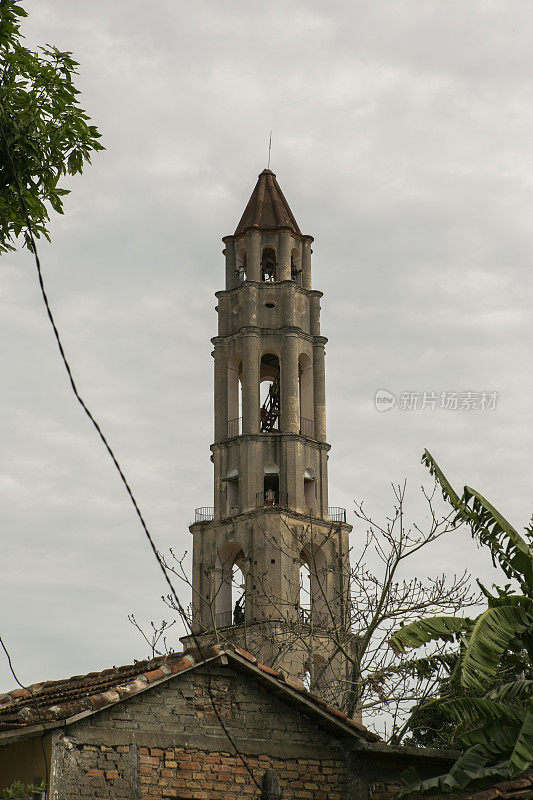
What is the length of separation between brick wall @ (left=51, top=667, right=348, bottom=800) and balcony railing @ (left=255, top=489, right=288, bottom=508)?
32212mm

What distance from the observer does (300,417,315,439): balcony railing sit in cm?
4838

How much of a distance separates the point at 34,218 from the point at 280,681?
650 centimetres

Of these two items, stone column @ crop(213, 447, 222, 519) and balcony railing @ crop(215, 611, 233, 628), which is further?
stone column @ crop(213, 447, 222, 519)

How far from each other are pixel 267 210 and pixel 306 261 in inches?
117

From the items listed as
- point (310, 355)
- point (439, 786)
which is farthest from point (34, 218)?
point (310, 355)

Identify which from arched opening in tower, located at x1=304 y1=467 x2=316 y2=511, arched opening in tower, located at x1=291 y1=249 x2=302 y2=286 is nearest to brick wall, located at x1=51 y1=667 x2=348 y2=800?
arched opening in tower, located at x1=304 y1=467 x2=316 y2=511

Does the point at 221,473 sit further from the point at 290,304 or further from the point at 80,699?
the point at 80,699

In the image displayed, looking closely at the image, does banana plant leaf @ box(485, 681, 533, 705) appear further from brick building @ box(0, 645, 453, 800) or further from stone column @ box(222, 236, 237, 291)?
stone column @ box(222, 236, 237, 291)

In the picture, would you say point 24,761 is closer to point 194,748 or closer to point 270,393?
point 194,748

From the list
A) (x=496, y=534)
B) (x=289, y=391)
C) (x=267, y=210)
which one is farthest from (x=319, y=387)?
(x=496, y=534)

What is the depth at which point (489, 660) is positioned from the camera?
41.3ft

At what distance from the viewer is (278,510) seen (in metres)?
45.8

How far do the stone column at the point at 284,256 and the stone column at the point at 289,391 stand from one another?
13.0 ft

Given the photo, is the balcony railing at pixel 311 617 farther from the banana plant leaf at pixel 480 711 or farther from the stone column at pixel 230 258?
the stone column at pixel 230 258
